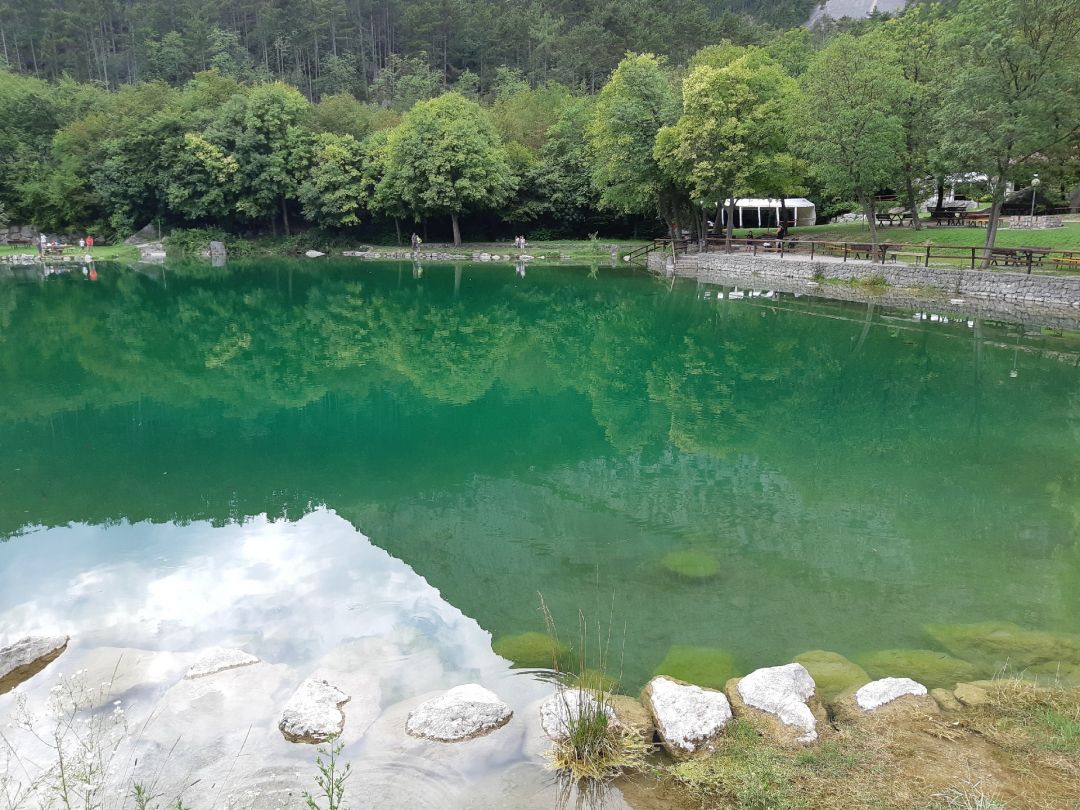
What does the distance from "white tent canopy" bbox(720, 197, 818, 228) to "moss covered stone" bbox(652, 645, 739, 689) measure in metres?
47.9

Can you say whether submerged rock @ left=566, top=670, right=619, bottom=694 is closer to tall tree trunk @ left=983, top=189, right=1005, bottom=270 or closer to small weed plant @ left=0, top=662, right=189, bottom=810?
small weed plant @ left=0, top=662, right=189, bottom=810

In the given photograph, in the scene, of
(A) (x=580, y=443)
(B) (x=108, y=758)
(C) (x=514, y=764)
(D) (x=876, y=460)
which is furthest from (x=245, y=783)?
(D) (x=876, y=460)

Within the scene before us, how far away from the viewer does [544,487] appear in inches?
439

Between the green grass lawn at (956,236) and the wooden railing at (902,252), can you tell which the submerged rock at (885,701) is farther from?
the green grass lawn at (956,236)

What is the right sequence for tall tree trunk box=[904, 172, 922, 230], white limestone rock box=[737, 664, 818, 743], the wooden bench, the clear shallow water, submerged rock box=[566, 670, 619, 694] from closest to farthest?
white limestone rock box=[737, 664, 818, 743] → submerged rock box=[566, 670, 619, 694] → the clear shallow water → the wooden bench → tall tree trunk box=[904, 172, 922, 230]

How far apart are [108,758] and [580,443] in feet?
29.7

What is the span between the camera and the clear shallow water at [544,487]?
7.75 m

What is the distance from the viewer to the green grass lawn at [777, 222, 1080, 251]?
1214 inches

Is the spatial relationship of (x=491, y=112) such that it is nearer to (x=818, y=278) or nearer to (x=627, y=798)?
(x=818, y=278)

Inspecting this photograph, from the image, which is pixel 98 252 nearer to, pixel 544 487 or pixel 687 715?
pixel 544 487

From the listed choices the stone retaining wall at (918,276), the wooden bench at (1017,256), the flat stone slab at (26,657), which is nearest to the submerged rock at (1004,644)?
the flat stone slab at (26,657)

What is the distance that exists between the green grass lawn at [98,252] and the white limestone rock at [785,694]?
57.8 m

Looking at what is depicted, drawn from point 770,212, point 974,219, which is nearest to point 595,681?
point 974,219

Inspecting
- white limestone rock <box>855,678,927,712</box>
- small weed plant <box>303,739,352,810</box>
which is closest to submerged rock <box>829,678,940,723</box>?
white limestone rock <box>855,678,927,712</box>
